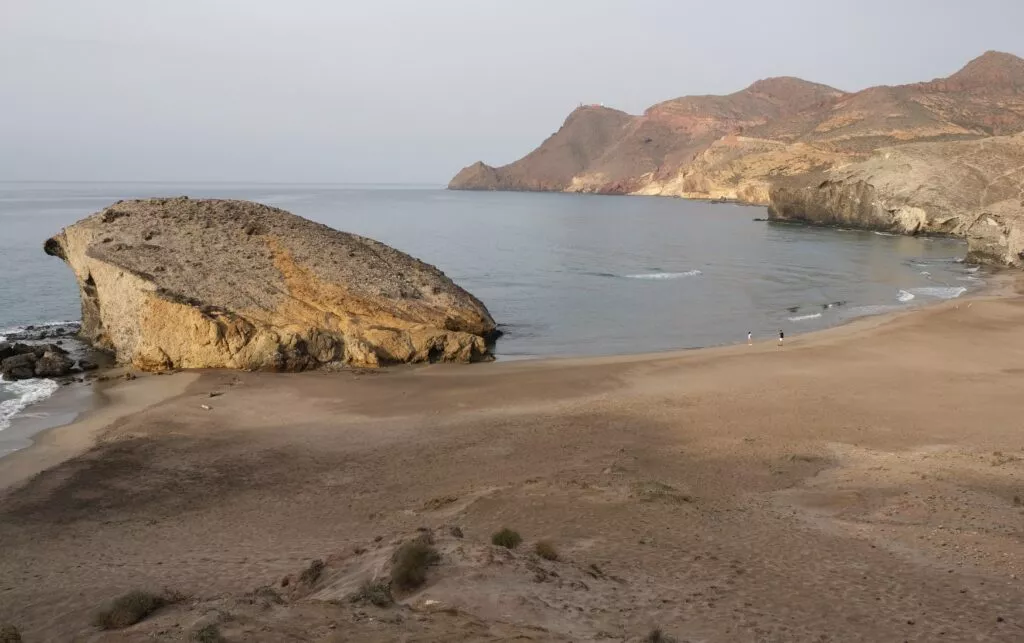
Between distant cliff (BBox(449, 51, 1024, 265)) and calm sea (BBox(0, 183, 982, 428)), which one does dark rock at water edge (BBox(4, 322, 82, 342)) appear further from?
distant cliff (BBox(449, 51, 1024, 265))

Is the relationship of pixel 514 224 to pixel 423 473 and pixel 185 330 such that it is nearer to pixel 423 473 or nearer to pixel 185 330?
pixel 185 330

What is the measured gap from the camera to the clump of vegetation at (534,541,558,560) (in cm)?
856

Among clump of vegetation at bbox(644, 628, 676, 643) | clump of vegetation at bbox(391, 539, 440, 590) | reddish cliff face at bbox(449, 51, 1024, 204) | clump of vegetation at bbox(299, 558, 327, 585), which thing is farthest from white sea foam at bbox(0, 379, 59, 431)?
reddish cliff face at bbox(449, 51, 1024, 204)

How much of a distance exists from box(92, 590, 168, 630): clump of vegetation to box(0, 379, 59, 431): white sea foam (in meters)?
11.6

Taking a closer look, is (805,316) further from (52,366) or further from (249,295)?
(52,366)

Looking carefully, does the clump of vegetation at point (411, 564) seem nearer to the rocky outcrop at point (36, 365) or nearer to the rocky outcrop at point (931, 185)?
the rocky outcrop at point (36, 365)

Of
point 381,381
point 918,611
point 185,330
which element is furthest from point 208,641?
point 185,330

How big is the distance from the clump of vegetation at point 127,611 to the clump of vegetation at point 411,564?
2383 mm

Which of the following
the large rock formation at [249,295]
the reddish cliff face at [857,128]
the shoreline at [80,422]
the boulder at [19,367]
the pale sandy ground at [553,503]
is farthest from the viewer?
the reddish cliff face at [857,128]

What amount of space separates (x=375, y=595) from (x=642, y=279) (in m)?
36.2

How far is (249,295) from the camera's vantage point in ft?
72.1

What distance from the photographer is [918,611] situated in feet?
24.5

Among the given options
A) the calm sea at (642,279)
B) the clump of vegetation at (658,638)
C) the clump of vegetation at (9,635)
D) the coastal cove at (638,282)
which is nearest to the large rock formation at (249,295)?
the coastal cove at (638,282)

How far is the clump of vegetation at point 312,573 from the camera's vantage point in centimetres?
805
